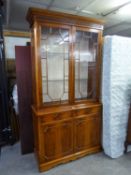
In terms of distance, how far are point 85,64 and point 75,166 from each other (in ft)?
5.41

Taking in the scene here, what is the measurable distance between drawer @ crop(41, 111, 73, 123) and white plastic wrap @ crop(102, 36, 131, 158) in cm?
65

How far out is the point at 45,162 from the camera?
2.17 m

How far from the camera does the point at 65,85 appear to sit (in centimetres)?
234

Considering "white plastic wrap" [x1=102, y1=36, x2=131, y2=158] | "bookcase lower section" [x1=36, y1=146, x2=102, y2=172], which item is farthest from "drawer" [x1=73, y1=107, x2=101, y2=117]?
"bookcase lower section" [x1=36, y1=146, x2=102, y2=172]

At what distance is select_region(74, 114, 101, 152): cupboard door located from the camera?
2.36 metres

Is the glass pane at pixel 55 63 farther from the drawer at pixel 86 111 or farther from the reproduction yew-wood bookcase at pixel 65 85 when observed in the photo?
the drawer at pixel 86 111

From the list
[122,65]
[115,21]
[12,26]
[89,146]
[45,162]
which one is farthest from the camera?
[12,26]

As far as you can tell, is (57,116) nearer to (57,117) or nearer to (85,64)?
(57,117)

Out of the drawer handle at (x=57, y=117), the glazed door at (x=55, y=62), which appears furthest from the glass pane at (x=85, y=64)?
the drawer handle at (x=57, y=117)

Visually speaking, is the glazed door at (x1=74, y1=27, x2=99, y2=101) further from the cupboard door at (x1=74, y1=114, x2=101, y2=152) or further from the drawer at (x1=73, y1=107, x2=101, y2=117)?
the cupboard door at (x1=74, y1=114, x2=101, y2=152)

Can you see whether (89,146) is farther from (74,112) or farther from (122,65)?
→ (122,65)

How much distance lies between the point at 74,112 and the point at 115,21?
2773mm

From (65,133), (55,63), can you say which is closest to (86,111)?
(65,133)

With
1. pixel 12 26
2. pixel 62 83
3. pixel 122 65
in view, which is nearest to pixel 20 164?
pixel 62 83
